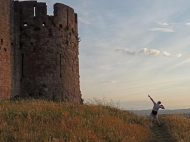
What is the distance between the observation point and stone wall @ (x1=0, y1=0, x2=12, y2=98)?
51.6 feet

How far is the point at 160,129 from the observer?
13.8 m

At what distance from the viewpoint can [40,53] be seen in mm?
17906

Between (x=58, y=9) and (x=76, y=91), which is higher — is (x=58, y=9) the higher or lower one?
the higher one

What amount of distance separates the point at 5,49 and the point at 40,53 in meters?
2.35

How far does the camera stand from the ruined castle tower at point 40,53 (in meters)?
17.6

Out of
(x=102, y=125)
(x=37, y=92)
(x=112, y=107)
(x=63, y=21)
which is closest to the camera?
(x=102, y=125)

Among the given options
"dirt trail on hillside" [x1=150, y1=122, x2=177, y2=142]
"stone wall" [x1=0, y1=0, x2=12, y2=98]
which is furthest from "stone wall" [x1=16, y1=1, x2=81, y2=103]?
"dirt trail on hillside" [x1=150, y1=122, x2=177, y2=142]

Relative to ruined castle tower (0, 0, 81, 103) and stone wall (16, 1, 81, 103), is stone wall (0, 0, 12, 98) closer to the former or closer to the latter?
ruined castle tower (0, 0, 81, 103)

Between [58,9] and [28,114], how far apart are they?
31.9 feet

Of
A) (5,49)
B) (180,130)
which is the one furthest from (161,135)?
(5,49)

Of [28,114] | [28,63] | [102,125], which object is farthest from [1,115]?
[28,63]

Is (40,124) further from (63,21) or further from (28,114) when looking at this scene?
(63,21)

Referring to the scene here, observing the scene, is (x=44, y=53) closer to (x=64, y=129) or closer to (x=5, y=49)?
(x=5, y=49)

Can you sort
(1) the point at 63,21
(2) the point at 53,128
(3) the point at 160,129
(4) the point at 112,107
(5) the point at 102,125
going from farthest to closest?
1. (1) the point at 63,21
2. (4) the point at 112,107
3. (3) the point at 160,129
4. (5) the point at 102,125
5. (2) the point at 53,128
